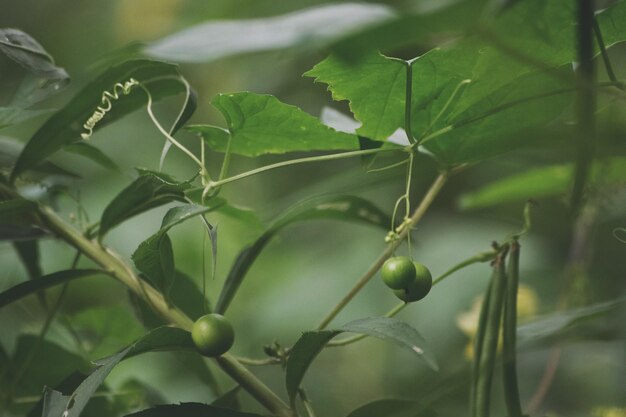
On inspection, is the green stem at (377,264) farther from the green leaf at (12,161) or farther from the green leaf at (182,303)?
the green leaf at (12,161)

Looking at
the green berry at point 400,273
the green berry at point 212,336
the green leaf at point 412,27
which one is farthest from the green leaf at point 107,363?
the green leaf at point 412,27

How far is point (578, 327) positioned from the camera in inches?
20.2

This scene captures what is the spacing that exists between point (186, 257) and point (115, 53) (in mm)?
986

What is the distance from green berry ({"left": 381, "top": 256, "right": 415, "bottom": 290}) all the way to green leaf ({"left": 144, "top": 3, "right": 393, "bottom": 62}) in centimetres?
17

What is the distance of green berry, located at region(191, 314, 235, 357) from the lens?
424 millimetres

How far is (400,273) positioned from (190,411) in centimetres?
15

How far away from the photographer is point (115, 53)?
332 millimetres

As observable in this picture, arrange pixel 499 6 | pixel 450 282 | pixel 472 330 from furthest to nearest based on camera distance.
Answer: pixel 450 282 → pixel 472 330 → pixel 499 6

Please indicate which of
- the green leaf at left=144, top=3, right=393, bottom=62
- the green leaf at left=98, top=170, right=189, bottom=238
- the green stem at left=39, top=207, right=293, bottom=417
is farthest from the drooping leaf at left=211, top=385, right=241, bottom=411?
the green leaf at left=144, top=3, right=393, bottom=62

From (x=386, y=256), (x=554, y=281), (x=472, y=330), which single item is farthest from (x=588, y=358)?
(x=386, y=256)

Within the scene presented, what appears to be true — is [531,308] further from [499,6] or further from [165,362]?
[499,6]

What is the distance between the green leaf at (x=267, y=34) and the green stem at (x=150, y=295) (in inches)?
9.7

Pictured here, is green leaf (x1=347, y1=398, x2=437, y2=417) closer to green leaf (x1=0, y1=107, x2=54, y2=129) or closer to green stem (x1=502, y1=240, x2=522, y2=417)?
green stem (x1=502, y1=240, x2=522, y2=417)

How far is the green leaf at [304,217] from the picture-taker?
21.4 inches
